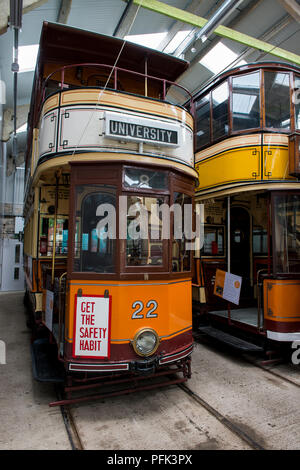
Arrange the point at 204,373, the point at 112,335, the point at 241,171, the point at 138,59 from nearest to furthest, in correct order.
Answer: the point at 112,335 < the point at 204,373 < the point at 138,59 < the point at 241,171

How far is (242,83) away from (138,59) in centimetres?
224

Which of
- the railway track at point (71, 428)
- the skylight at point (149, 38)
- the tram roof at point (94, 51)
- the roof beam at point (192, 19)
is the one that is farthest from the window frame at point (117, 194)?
the skylight at point (149, 38)

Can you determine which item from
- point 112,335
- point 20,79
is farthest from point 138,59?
point 20,79

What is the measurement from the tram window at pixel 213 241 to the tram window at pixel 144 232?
3.29 m

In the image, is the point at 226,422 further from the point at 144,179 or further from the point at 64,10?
the point at 64,10

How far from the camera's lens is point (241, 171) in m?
5.80

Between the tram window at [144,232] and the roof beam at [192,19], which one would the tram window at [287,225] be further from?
the roof beam at [192,19]

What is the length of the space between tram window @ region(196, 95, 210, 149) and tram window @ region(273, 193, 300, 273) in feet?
8.40

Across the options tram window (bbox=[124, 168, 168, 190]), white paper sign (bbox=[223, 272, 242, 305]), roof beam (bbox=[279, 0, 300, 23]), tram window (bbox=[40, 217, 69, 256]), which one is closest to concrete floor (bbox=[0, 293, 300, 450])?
white paper sign (bbox=[223, 272, 242, 305])

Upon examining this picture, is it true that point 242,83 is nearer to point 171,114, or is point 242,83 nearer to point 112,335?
point 171,114

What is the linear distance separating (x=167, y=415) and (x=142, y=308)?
4.04 ft

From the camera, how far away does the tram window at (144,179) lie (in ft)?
11.7

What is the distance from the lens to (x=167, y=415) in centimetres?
342

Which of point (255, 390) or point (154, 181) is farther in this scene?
point (255, 390)
